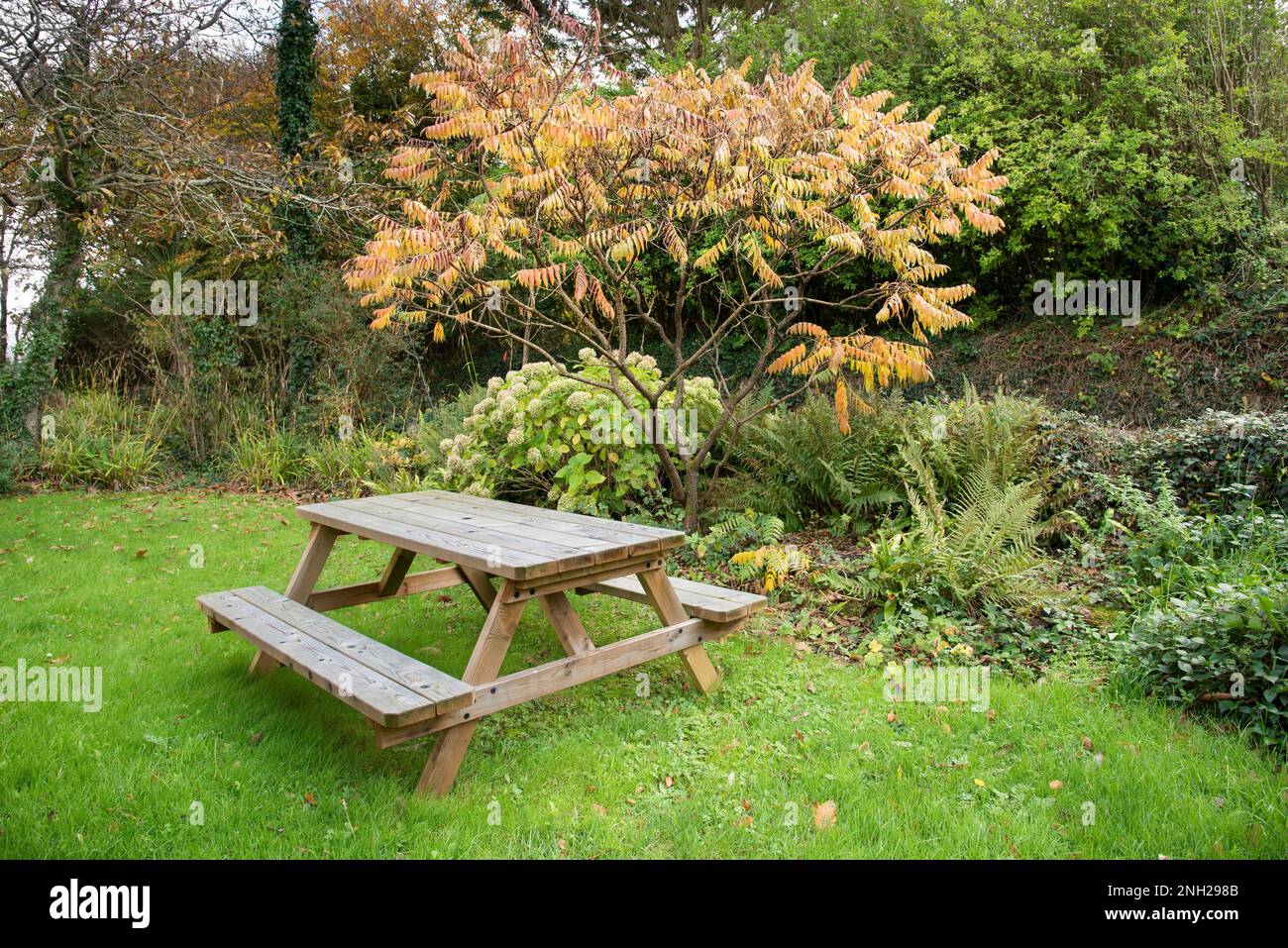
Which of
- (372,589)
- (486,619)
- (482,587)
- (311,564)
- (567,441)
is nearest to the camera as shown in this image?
(486,619)

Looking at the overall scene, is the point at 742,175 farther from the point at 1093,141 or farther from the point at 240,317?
the point at 240,317

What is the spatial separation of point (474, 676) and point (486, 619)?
A: 15.1 inches

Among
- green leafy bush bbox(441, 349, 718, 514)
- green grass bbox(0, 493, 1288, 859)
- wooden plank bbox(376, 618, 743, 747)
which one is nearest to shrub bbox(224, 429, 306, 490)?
green leafy bush bbox(441, 349, 718, 514)

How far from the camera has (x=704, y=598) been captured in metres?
3.69

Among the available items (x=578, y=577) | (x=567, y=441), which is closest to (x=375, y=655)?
(x=578, y=577)

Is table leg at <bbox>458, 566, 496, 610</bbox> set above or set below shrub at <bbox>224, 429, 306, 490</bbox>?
below

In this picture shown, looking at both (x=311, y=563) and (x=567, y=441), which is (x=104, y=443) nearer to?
(x=567, y=441)

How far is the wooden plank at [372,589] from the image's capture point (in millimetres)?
4328

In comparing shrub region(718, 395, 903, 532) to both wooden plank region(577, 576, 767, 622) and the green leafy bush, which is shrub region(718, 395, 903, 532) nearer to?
the green leafy bush

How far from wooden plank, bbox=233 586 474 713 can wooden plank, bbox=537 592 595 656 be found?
526 mm

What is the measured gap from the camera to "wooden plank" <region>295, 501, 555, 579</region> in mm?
2881

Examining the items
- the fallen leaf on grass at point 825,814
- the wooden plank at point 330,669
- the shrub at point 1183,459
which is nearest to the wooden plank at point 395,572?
the wooden plank at point 330,669

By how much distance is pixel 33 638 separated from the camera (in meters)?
4.17
